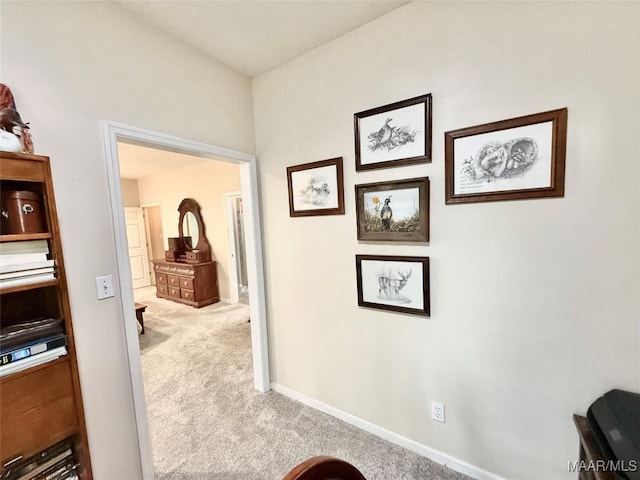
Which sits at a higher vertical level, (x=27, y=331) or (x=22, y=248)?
(x=22, y=248)

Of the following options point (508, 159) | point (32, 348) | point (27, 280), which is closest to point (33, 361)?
point (32, 348)

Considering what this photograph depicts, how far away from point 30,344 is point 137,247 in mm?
6316

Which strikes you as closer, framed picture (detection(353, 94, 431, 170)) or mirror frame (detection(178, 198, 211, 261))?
framed picture (detection(353, 94, 431, 170))

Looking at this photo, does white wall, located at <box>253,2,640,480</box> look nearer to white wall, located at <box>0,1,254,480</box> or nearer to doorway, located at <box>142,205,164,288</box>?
white wall, located at <box>0,1,254,480</box>

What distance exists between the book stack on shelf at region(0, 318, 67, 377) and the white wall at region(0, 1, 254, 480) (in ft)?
0.85

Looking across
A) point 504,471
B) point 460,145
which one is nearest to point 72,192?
point 460,145

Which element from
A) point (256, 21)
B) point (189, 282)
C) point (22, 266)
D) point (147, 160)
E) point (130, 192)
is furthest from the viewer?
point (130, 192)

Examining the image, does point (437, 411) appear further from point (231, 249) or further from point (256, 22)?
point (231, 249)

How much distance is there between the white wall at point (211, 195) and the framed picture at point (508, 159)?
3.80 m

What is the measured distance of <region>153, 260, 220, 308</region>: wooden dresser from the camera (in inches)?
191

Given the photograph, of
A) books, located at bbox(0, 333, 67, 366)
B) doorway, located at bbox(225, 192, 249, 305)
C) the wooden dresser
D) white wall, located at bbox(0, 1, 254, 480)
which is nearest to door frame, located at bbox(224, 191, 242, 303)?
doorway, located at bbox(225, 192, 249, 305)

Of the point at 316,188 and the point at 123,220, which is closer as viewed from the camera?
the point at 123,220

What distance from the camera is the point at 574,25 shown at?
1134 mm

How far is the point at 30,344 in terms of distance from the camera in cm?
101
